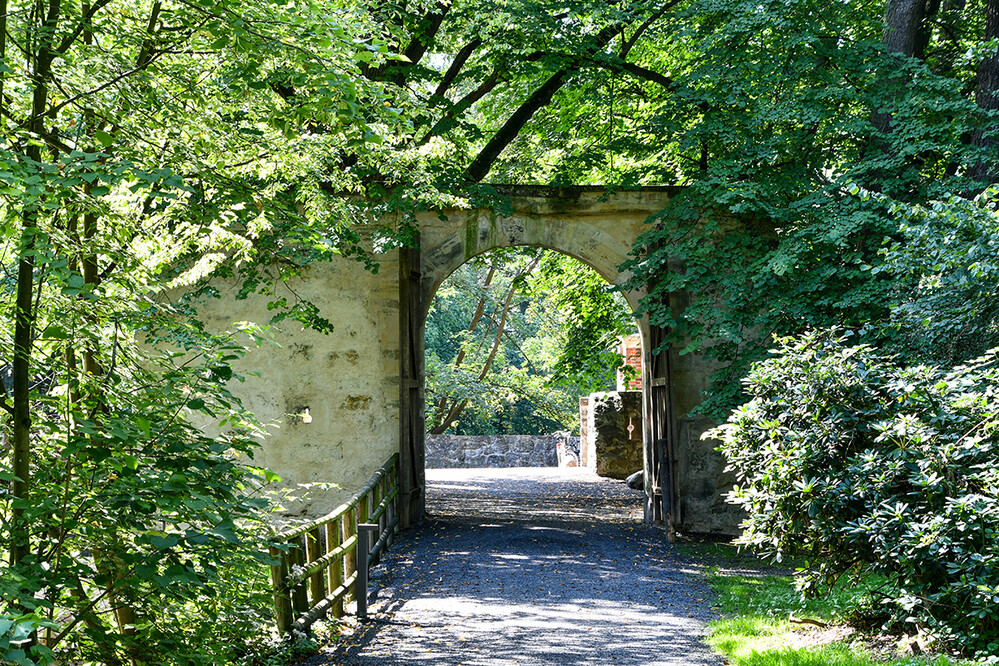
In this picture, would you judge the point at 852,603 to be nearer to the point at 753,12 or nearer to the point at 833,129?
the point at 833,129

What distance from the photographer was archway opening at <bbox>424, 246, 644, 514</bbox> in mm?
15359

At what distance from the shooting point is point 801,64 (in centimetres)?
888

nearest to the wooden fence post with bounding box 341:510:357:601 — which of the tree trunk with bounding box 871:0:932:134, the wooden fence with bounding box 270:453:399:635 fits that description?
the wooden fence with bounding box 270:453:399:635

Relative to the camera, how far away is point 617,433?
18000 mm

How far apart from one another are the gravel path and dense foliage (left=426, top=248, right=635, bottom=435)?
10.3 feet

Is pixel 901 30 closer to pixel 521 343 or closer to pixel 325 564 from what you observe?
pixel 325 564

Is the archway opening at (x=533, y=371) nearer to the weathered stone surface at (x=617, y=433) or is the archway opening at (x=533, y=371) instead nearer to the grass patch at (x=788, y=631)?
the weathered stone surface at (x=617, y=433)

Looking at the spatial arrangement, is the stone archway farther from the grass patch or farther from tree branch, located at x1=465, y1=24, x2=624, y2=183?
the grass patch

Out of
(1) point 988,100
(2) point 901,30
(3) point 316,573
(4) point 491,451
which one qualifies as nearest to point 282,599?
(3) point 316,573

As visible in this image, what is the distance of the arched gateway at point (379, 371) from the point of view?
10805 mm

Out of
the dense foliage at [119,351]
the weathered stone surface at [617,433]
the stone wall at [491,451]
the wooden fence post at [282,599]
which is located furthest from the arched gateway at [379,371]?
the stone wall at [491,451]

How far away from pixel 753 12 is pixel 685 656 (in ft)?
21.1

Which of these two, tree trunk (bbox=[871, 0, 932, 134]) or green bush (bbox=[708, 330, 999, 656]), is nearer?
green bush (bbox=[708, 330, 999, 656])

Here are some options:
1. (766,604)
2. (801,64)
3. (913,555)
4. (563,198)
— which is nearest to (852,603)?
(766,604)
